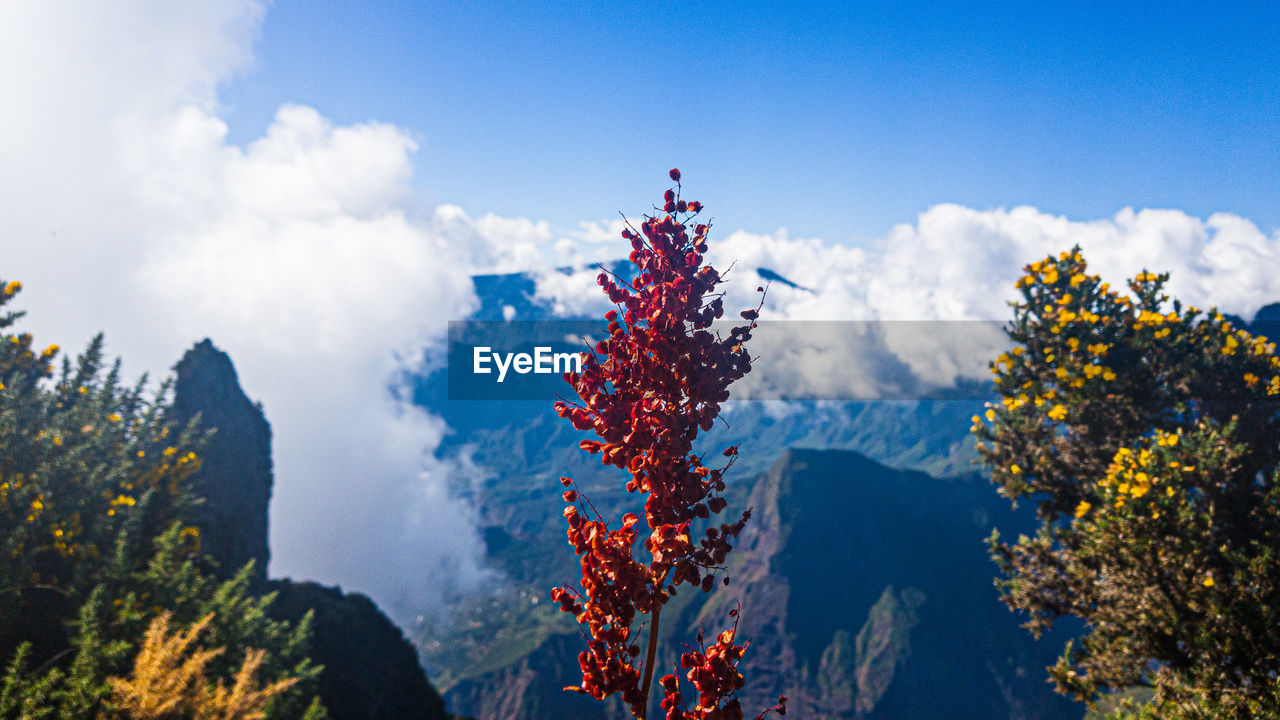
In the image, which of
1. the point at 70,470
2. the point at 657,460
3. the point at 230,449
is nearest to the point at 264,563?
the point at 230,449

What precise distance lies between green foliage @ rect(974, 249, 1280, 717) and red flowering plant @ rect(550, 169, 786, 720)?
1130 cm

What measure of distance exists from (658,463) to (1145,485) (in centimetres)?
1347

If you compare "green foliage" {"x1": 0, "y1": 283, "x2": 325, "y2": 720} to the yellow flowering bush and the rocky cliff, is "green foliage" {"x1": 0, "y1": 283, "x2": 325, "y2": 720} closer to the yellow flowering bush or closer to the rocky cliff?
the yellow flowering bush

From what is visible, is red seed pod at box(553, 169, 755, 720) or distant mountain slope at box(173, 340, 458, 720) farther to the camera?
distant mountain slope at box(173, 340, 458, 720)

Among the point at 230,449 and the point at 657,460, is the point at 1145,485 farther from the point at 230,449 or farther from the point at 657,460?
the point at 230,449

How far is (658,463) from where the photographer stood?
3717mm

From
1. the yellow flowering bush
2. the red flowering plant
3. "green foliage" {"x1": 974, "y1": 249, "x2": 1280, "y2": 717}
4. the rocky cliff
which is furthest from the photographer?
the rocky cliff

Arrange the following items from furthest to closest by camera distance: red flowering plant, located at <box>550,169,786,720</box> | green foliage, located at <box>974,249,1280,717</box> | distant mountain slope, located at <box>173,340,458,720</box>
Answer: distant mountain slope, located at <box>173,340,458,720</box>
green foliage, located at <box>974,249,1280,717</box>
red flowering plant, located at <box>550,169,786,720</box>

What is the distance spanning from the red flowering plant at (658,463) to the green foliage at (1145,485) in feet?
37.1

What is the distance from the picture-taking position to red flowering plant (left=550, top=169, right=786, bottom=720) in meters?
3.63

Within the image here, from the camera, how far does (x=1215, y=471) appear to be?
39.9ft

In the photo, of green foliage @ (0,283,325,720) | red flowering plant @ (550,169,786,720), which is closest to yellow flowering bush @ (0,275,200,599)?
green foliage @ (0,283,325,720)

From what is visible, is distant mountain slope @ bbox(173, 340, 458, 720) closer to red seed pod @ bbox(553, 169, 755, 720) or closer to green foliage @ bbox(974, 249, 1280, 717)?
green foliage @ bbox(974, 249, 1280, 717)

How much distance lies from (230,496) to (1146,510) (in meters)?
59.1
